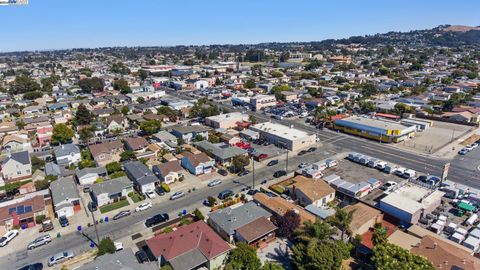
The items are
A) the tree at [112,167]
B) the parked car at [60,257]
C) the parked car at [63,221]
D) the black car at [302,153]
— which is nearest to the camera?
the parked car at [60,257]

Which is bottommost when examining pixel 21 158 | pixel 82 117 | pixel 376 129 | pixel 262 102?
pixel 21 158

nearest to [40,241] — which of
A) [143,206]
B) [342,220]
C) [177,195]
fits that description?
[143,206]

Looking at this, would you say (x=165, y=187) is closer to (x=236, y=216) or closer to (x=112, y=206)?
(x=112, y=206)

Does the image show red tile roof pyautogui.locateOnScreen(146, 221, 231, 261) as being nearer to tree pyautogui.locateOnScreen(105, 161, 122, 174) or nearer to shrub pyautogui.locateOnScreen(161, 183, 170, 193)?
shrub pyautogui.locateOnScreen(161, 183, 170, 193)

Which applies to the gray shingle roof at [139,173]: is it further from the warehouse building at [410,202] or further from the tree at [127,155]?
the warehouse building at [410,202]

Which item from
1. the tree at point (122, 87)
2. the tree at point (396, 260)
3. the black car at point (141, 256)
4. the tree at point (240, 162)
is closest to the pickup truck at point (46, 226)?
the black car at point (141, 256)

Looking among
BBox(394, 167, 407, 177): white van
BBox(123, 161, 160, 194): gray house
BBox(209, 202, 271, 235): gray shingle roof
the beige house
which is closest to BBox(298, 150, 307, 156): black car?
the beige house
